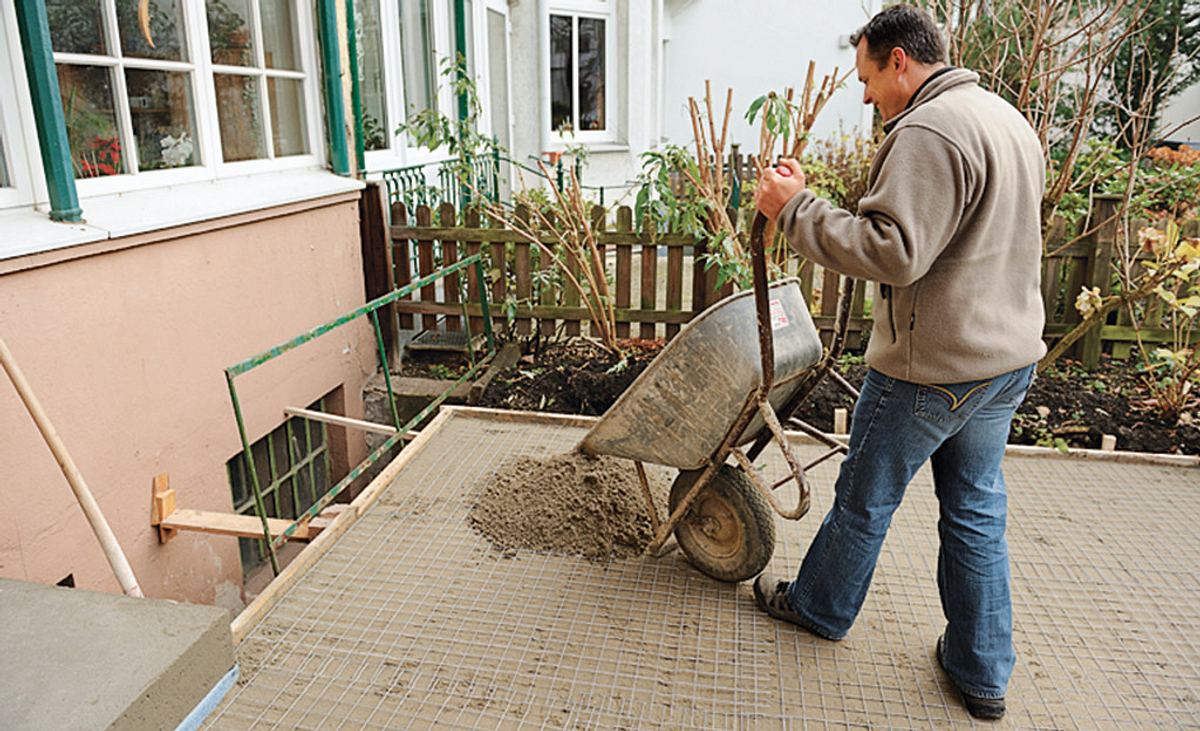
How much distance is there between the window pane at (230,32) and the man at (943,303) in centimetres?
318

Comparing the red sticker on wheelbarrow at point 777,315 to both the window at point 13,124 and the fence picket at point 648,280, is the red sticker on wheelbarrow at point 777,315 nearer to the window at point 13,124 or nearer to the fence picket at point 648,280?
the fence picket at point 648,280

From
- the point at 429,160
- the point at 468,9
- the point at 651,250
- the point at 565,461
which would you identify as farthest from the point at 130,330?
the point at 468,9

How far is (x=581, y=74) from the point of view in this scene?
10.7 metres

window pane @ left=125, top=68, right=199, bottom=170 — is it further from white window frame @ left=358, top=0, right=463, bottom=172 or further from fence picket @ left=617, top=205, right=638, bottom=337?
fence picket @ left=617, top=205, right=638, bottom=337

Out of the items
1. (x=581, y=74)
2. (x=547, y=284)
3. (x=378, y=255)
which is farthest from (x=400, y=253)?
(x=581, y=74)

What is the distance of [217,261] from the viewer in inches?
149

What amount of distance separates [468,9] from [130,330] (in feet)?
17.7

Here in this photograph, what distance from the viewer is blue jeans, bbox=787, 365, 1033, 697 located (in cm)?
216

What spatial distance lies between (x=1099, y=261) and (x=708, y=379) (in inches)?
144

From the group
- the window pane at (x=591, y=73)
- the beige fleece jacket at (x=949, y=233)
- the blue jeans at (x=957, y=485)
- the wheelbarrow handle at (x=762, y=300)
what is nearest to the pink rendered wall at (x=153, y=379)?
the wheelbarrow handle at (x=762, y=300)

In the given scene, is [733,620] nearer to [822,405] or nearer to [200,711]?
[200,711]

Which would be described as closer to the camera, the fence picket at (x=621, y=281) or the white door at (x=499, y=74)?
the fence picket at (x=621, y=281)

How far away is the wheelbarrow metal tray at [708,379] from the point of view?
2.51 metres

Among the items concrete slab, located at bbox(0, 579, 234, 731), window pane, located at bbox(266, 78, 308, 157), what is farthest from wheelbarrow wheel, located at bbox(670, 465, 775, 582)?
window pane, located at bbox(266, 78, 308, 157)
